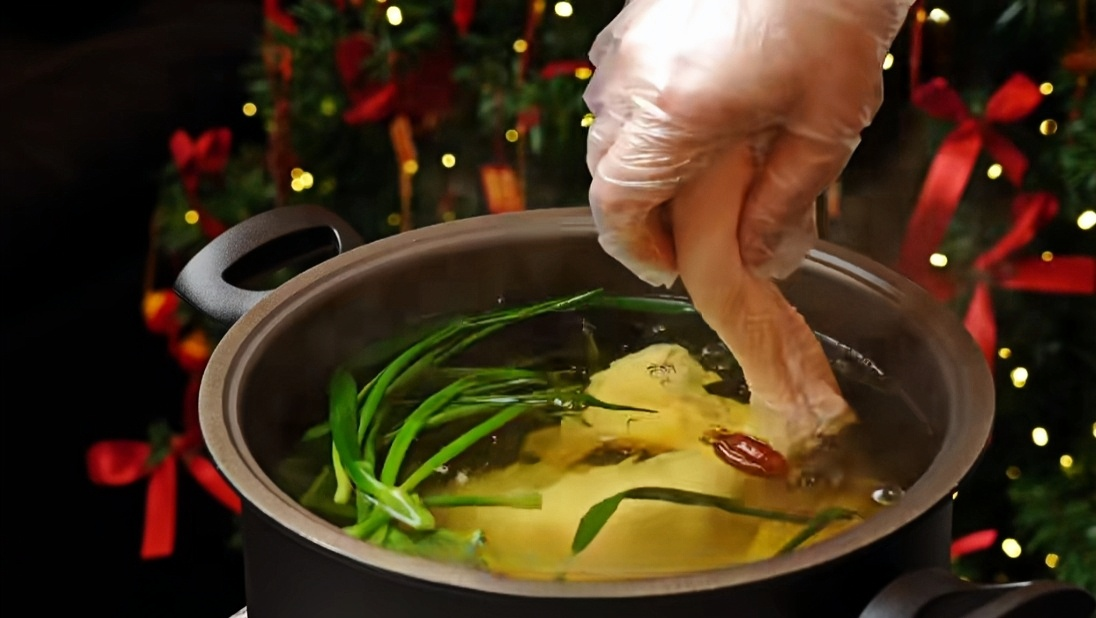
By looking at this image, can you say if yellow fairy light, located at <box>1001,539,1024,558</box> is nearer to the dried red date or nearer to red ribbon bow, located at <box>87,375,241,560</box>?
the dried red date

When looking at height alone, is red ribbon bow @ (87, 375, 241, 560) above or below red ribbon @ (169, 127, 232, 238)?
below

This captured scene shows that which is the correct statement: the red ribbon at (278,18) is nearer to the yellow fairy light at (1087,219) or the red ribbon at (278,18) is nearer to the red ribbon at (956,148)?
the red ribbon at (956,148)

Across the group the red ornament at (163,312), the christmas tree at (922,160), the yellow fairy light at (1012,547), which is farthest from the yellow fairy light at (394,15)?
the yellow fairy light at (1012,547)

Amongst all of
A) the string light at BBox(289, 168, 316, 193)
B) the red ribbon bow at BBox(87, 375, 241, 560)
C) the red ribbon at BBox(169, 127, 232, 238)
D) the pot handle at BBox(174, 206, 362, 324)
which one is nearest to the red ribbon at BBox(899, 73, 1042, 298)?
the pot handle at BBox(174, 206, 362, 324)

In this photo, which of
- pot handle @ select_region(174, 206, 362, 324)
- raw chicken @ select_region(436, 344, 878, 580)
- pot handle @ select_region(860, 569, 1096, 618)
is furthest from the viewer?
pot handle @ select_region(174, 206, 362, 324)

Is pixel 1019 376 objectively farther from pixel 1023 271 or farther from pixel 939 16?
pixel 939 16
